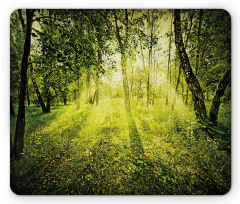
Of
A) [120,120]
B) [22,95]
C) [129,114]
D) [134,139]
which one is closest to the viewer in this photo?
[22,95]

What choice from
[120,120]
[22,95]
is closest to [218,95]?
[120,120]

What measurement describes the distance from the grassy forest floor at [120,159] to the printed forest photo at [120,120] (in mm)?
22

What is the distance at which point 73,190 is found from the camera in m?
1.98

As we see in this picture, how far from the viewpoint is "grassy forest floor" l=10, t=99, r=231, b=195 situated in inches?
78.2

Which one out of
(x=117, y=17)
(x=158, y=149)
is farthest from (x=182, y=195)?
(x=117, y=17)

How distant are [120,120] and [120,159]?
113 cm

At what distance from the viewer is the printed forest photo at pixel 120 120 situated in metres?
2.02

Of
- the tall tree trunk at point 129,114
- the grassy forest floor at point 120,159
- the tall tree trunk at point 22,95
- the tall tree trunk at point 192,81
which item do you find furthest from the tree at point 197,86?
the tall tree trunk at point 22,95

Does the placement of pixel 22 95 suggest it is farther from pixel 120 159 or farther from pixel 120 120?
pixel 120 159

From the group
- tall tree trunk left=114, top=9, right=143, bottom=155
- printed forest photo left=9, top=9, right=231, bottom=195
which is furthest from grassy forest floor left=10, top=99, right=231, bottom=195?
tall tree trunk left=114, top=9, right=143, bottom=155

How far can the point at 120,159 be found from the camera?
2.24m

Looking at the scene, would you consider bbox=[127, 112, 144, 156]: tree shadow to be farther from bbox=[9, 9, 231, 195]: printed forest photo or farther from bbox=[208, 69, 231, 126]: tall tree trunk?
bbox=[208, 69, 231, 126]: tall tree trunk

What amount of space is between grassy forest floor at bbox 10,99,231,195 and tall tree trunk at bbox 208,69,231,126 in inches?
6.8
